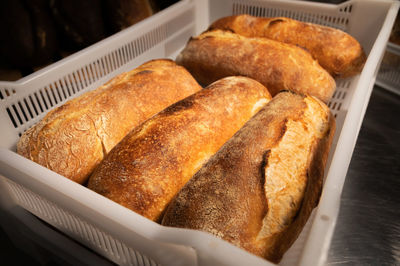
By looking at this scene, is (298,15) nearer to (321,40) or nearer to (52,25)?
(321,40)

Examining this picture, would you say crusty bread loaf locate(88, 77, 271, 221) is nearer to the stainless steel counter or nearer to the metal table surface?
the metal table surface

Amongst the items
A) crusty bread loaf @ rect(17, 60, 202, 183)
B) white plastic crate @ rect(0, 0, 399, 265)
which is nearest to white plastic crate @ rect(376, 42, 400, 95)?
white plastic crate @ rect(0, 0, 399, 265)

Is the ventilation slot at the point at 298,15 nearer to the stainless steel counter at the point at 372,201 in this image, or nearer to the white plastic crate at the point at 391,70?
the white plastic crate at the point at 391,70

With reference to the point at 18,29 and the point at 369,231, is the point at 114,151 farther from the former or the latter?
the point at 18,29

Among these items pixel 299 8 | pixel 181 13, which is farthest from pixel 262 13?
pixel 181 13

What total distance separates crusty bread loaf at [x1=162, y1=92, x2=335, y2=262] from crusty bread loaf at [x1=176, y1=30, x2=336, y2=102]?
29 centimetres

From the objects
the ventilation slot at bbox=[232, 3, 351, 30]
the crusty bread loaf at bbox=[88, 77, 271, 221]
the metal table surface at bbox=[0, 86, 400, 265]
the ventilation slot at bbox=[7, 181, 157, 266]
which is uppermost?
the ventilation slot at bbox=[232, 3, 351, 30]

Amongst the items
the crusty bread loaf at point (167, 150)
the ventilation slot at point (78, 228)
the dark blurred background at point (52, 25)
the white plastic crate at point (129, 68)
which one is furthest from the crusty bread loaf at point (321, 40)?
the ventilation slot at point (78, 228)

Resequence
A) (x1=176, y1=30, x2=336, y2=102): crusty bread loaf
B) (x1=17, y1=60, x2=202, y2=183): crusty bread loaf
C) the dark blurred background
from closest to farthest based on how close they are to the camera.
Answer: (x1=17, y1=60, x2=202, y2=183): crusty bread loaf
(x1=176, y1=30, x2=336, y2=102): crusty bread loaf
the dark blurred background

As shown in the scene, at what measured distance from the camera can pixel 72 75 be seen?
1118 mm

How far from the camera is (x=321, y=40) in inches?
50.0

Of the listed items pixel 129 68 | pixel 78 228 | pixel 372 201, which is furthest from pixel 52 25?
pixel 372 201

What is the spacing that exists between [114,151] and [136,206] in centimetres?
20

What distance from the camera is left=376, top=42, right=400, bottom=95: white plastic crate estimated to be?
4.68 ft
